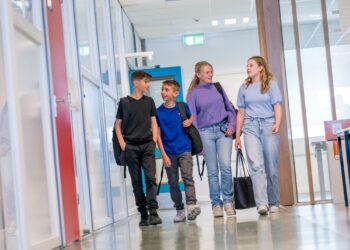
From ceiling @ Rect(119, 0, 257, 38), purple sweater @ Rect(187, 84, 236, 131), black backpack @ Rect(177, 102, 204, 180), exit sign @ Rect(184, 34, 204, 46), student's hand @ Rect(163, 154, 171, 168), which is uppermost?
ceiling @ Rect(119, 0, 257, 38)

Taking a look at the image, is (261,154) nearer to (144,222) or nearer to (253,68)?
(253,68)

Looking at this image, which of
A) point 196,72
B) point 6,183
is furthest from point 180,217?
point 6,183

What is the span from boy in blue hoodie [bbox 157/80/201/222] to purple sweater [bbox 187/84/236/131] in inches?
3.5

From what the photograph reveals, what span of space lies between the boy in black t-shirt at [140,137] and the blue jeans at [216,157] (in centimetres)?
47

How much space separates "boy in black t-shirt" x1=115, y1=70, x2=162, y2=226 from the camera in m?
5.13

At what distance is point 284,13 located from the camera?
23.7 feet

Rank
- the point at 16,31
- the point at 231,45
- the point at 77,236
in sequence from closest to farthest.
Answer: the point at 16,31
the point at 77,236
the point at 231,45

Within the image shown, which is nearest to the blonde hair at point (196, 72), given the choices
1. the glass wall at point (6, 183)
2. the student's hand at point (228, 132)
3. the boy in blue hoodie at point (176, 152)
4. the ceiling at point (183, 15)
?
the boy in blue hoodie at point (176, 152)

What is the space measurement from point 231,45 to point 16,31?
8477 millimetres

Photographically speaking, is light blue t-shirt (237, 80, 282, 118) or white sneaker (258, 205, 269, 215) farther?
light blue t-shirt (237, 80, 282, 118)

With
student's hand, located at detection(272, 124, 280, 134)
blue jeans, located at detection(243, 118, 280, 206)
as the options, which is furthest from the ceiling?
student's hand, located at detection(272, 124, 280, 134)

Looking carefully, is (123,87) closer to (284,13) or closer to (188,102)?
(284,13)

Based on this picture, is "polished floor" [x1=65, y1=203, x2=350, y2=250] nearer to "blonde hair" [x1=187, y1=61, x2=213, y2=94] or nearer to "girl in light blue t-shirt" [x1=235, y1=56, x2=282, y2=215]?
"girl in light blue t-shirt" [x1=235, y1=56, x2=282, y2=215]

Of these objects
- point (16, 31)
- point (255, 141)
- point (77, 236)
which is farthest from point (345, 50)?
point (16, 31)
